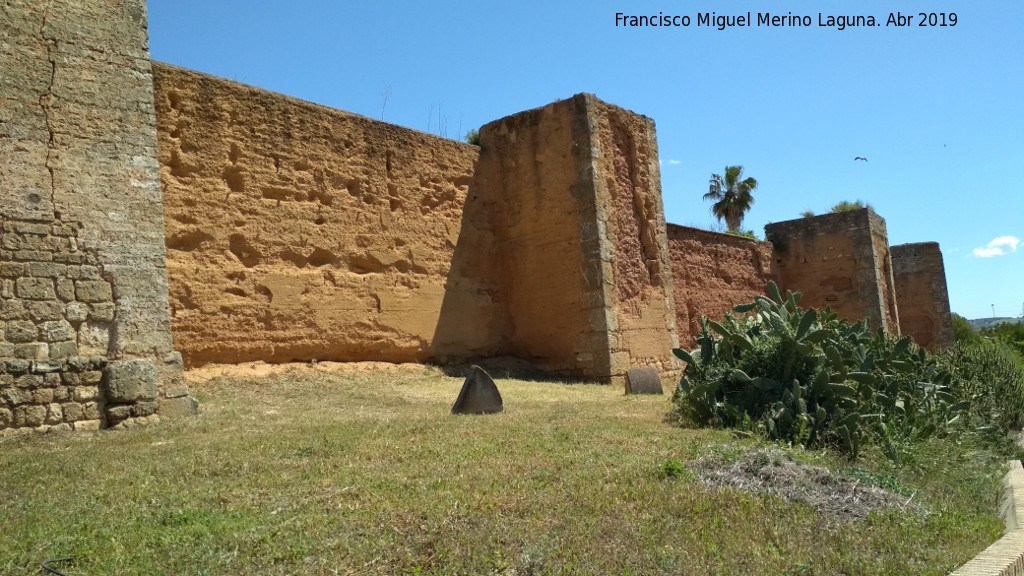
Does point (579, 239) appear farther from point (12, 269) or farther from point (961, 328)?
point (961, 328)

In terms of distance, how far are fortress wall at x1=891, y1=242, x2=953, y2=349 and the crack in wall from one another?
20.5 m

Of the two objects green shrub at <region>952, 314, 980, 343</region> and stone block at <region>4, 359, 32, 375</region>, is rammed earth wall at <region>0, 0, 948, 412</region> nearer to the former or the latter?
stone block at <region>4, 359, 32, 375</region>

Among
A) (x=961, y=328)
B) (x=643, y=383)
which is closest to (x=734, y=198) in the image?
(x=961, y=328)

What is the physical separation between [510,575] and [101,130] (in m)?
6.02

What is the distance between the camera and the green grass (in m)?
3.60

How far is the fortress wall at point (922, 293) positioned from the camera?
853 inches

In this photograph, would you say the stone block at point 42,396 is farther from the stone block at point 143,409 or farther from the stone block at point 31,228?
the stone block at point 31,228

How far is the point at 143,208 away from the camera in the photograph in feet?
25.0

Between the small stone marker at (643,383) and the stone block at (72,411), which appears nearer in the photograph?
the stone block at (72,411)

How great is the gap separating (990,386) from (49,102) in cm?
940

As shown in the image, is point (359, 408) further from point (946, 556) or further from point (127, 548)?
point (946, 556)

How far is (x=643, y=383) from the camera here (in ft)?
34.9

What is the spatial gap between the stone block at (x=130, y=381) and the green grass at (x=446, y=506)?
0.40m

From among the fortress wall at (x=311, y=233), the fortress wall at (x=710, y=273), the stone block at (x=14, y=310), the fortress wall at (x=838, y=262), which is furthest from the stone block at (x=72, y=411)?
the fortress wall at (x=838, y=262)
